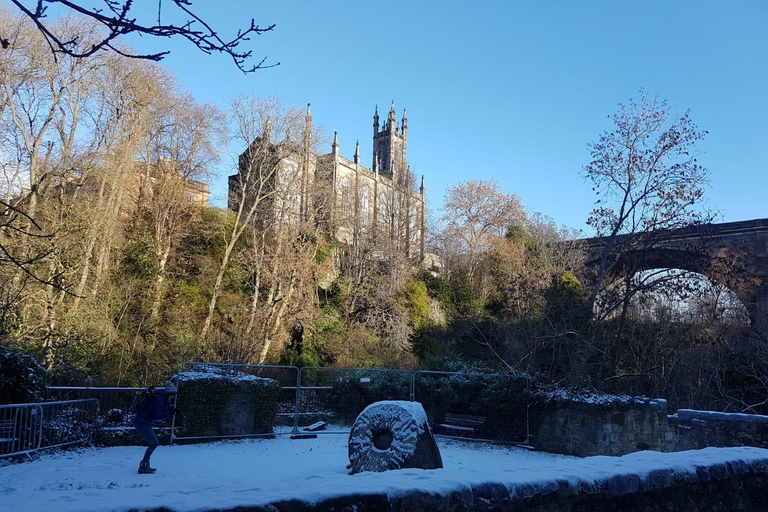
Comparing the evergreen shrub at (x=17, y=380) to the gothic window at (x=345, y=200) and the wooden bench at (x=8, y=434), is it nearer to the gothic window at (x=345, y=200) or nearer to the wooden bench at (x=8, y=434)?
the wooden bench at (x=8, y=434)

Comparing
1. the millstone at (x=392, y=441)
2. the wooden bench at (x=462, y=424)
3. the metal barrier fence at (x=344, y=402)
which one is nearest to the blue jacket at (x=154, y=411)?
the millstone at (x=392, y=441)

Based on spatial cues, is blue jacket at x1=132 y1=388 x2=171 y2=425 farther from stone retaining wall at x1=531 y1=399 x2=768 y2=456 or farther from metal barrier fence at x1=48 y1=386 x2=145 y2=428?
stone retaining wall at x1=531 y1=399 x2=768 y2=456

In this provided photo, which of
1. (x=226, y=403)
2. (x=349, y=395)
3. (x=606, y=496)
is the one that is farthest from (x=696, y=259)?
(x=606, y=496)

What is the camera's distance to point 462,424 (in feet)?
47.1

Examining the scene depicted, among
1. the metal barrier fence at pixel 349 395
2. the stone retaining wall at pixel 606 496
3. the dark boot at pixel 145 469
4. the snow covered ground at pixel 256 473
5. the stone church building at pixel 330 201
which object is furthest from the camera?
the stone church building at pixel 330 201

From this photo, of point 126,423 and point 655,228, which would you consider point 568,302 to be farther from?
point 126,423

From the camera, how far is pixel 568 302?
19.3m

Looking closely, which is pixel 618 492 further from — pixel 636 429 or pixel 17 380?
pixel 17 380

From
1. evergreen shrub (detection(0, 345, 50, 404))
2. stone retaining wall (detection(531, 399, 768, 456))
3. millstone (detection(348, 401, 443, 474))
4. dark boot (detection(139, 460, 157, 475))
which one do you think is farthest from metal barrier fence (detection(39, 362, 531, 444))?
millstone (detection(348, 401, 443, 474))

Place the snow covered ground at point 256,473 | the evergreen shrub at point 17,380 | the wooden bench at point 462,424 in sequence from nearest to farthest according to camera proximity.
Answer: the snow covered ground at point 256,473 < the evergreen shrub at point 17,380 < the wooden bench at point 462,424

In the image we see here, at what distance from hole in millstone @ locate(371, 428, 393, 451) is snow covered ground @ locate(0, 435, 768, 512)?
3.01ft

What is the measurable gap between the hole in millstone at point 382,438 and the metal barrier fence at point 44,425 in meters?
5.39

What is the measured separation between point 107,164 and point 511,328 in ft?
51.5

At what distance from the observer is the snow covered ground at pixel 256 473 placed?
3.02 meters
